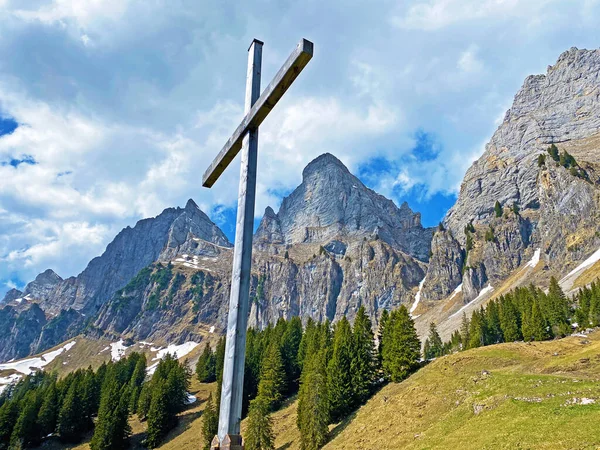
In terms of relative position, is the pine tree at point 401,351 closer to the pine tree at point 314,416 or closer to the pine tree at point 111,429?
the pine tree at point 314,416

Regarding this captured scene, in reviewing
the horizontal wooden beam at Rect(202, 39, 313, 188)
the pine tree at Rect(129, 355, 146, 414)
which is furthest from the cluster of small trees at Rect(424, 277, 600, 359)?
the horizontal wooden beam at Rect(202, 39, 313, 188)

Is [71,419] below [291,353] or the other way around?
below

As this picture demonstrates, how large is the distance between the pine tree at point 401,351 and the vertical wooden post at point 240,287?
5979 centimetres

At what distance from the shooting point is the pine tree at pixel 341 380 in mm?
59312

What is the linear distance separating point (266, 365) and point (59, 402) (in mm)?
51757

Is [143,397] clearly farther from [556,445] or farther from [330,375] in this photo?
[556,445]

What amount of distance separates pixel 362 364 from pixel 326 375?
228 inches

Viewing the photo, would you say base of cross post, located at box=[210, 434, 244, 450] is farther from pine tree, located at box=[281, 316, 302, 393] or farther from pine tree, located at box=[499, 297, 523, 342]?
pine tree, located at box=[499, 297, 523, 342]

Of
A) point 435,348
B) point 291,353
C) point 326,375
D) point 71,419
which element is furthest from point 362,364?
point 435,348

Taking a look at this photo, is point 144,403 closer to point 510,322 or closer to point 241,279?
point 510,322

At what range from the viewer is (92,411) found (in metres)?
96.9

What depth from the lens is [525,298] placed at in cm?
9675

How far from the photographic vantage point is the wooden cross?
595 centimetres

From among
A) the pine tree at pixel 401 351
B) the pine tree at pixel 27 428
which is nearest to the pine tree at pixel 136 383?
the pine tree at pixel 27 428
